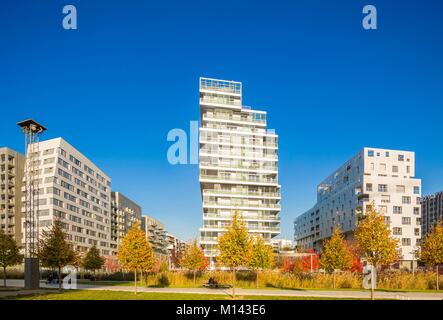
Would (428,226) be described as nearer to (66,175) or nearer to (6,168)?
(66,175)

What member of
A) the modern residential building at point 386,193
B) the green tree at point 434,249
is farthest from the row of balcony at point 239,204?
the green tree at point 434,249

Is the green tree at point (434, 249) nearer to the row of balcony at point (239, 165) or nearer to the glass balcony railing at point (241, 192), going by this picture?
the glass balcony railing at point (241, 192)

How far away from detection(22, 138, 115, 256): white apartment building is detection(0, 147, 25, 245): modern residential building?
113 inches

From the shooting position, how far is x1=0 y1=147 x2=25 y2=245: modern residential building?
9481 cm

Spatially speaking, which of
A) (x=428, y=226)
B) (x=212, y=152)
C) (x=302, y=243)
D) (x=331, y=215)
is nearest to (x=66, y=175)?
(x=212, y=152)

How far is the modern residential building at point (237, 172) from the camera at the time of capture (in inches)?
3081

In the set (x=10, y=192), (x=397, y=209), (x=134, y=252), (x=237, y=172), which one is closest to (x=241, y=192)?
(x=237, y=172)

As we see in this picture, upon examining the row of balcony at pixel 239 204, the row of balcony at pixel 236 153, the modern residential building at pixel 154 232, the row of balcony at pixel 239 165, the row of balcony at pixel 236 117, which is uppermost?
the row of balcony at pixel 236 117

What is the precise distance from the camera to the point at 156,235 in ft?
618

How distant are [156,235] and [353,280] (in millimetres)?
161228

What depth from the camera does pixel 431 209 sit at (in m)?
175

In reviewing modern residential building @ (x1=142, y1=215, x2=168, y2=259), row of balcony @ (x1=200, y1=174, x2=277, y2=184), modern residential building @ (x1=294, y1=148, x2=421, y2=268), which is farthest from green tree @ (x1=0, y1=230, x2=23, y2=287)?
modern residential building @ (x1=142, y1=215, x2=168, y2=259)

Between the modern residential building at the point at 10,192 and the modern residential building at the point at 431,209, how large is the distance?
521 feet

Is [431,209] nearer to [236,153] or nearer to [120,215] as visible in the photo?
[236,153]
